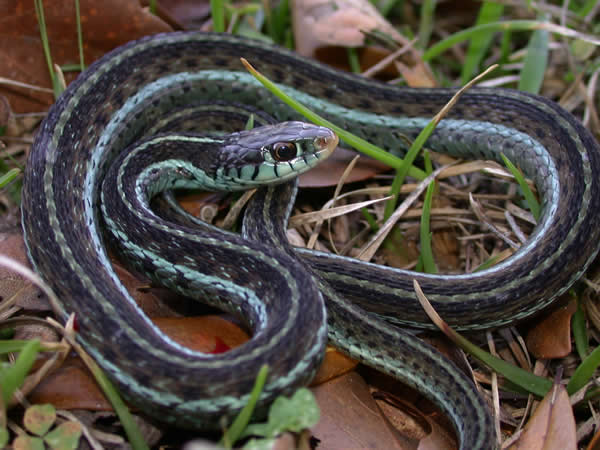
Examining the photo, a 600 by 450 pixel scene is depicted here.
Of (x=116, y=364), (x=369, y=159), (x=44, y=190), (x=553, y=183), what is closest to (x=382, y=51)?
(x=369, y=159)

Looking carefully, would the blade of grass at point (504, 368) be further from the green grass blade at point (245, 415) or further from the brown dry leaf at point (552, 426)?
the green grass blade at point (245, 415)

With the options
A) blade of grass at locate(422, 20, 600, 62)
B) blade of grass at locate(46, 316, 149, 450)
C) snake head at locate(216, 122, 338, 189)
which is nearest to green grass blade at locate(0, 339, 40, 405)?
blade of grass at locate(46, 316, 149, 450)

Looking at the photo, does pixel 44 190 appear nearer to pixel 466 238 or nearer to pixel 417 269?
pixel 417 269

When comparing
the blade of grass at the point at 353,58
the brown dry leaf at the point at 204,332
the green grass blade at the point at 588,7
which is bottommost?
the brown dry leaf at the point at 204,332

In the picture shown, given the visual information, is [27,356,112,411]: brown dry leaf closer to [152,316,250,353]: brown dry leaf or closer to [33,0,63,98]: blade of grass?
[152,316,250,353]: brown dry leaf

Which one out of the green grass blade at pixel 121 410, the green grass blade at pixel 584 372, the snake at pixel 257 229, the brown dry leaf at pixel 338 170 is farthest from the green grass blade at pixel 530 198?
the green grass blade at pixel 121 410

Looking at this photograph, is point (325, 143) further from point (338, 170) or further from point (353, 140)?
point (338, 170)

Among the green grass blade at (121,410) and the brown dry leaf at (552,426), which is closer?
the green grass blade at (121,410)
